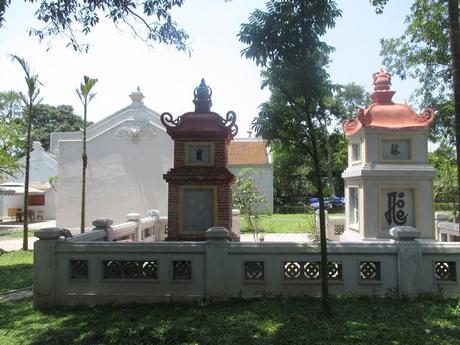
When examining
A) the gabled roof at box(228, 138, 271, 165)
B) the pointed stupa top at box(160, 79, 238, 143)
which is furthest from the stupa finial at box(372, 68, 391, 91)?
the gabled roof at box(228, 138, 271, 165)

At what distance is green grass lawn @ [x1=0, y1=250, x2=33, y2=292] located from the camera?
332 inches

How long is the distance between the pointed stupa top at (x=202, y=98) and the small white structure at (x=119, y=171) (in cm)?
783

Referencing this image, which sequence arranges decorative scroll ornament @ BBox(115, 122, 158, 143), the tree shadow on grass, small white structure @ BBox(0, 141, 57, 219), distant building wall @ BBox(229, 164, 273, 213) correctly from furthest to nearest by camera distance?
distant building wall @ BBox(229, 164, 273, 213) → small white structure @ BBox(0, 141, 57, 219) → decorative scroll ornament @ BBox(115, 122, 158, 143) → the tree shadow on grass

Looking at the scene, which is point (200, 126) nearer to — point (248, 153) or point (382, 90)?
point (382, 90)

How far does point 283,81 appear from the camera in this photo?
5844mm

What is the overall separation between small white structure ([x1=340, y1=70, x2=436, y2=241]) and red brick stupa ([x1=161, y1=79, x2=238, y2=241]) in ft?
10.0

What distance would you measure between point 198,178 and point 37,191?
2103 cm

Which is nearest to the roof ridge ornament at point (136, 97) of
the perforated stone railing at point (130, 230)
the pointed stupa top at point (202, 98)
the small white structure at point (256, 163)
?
the perforated stone railing at point (130, 230)

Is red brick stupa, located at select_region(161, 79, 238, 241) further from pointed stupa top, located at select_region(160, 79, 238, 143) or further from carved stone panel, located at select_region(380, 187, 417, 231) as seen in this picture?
carved stone panel, located at select_region(380, 187, 417, 231)

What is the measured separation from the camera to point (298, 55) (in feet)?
18.5

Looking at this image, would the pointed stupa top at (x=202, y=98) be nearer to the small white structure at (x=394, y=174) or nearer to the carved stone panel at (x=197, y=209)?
the carved stone panel at (x=197, y=209)

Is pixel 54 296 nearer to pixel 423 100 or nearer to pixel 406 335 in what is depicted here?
pixel 406 335

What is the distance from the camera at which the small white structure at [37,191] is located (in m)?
28.6

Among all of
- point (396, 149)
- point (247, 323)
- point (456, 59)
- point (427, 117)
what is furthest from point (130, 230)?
point (456, 59)
